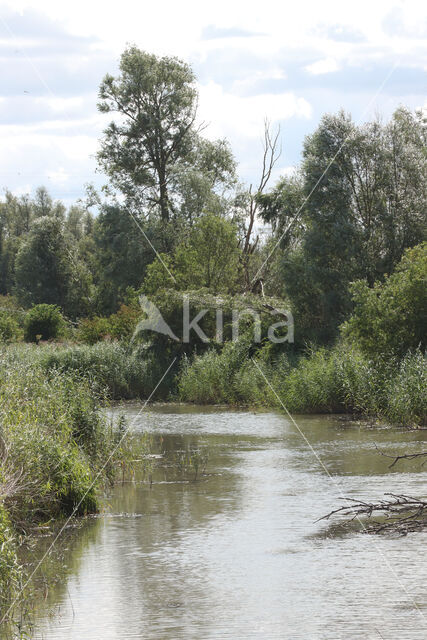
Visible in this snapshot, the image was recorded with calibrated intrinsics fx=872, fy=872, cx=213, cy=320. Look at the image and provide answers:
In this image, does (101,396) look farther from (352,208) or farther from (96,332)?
(96,332)

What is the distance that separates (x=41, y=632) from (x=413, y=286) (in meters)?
16.5

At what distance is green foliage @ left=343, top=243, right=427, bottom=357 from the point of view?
21.5 m

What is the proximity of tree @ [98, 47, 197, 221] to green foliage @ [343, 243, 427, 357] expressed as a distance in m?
26.1

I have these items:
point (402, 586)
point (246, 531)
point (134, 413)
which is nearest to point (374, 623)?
point (402, 586)

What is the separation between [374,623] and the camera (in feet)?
21.5

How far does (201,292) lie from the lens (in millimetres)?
30500

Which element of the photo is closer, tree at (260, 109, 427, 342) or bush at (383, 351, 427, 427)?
bush at (383, 351, 427, 427)

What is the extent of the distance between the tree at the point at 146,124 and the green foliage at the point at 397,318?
26.1 metres

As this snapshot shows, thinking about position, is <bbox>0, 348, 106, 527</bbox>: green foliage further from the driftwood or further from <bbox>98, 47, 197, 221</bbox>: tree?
<bbox>98, 47, 197, 221</bbox>: tree

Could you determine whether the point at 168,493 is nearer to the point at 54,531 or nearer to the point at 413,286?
the point at 54,531

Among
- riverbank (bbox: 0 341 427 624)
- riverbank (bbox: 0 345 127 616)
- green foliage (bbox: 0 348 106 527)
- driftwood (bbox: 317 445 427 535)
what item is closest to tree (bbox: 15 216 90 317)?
riverbank (bbox: 0 341 427 624)

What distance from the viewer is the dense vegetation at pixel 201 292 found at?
1191 centimetres

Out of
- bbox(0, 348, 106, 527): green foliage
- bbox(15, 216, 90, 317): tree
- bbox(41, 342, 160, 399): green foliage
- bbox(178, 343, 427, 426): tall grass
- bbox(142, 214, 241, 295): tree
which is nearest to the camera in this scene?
bbox(0, 348, 106, 527): green foliage

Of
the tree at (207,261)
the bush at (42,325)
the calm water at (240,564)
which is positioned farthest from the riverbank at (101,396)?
the bush at (42,325)
